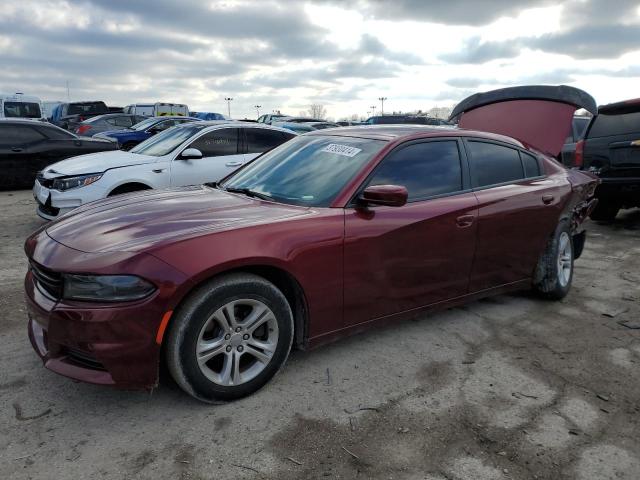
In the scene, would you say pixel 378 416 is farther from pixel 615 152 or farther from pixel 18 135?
pixel 18 135

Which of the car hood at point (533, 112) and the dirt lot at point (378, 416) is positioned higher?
the car hood at point (533, 112)

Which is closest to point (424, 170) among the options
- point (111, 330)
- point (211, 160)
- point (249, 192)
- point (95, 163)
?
point (249, 192)

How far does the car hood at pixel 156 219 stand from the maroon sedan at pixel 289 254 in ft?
0.04

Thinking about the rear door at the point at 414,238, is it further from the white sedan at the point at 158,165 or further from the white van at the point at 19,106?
the white van at the point at 19,106

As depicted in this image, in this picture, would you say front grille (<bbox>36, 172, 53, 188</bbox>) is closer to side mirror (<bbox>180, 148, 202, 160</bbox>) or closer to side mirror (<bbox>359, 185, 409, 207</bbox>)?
side mirror (<bbox>180, 148, 202, 160</bbox>)

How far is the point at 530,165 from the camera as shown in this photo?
4492 millimetres

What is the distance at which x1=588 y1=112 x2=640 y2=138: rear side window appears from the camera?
7.23 metres

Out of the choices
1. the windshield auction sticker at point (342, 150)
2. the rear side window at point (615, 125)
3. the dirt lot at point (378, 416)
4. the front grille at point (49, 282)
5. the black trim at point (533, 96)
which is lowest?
the dirt lot at point (378, 416)

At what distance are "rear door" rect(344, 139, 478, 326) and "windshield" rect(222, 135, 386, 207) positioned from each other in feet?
0.61

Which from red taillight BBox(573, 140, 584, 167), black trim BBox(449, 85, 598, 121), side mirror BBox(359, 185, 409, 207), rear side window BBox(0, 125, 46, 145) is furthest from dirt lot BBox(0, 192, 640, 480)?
rear side window BBox(0, 125, 46, 145)

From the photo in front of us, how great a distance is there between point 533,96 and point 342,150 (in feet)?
11.2

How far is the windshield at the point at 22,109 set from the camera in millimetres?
22680

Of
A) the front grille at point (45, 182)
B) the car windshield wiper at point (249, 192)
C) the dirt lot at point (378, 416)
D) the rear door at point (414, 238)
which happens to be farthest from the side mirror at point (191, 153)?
the rear door at point (414, 238)

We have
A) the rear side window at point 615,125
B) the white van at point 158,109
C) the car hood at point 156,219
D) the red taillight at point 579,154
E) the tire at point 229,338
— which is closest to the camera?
the tire at point 229,338
